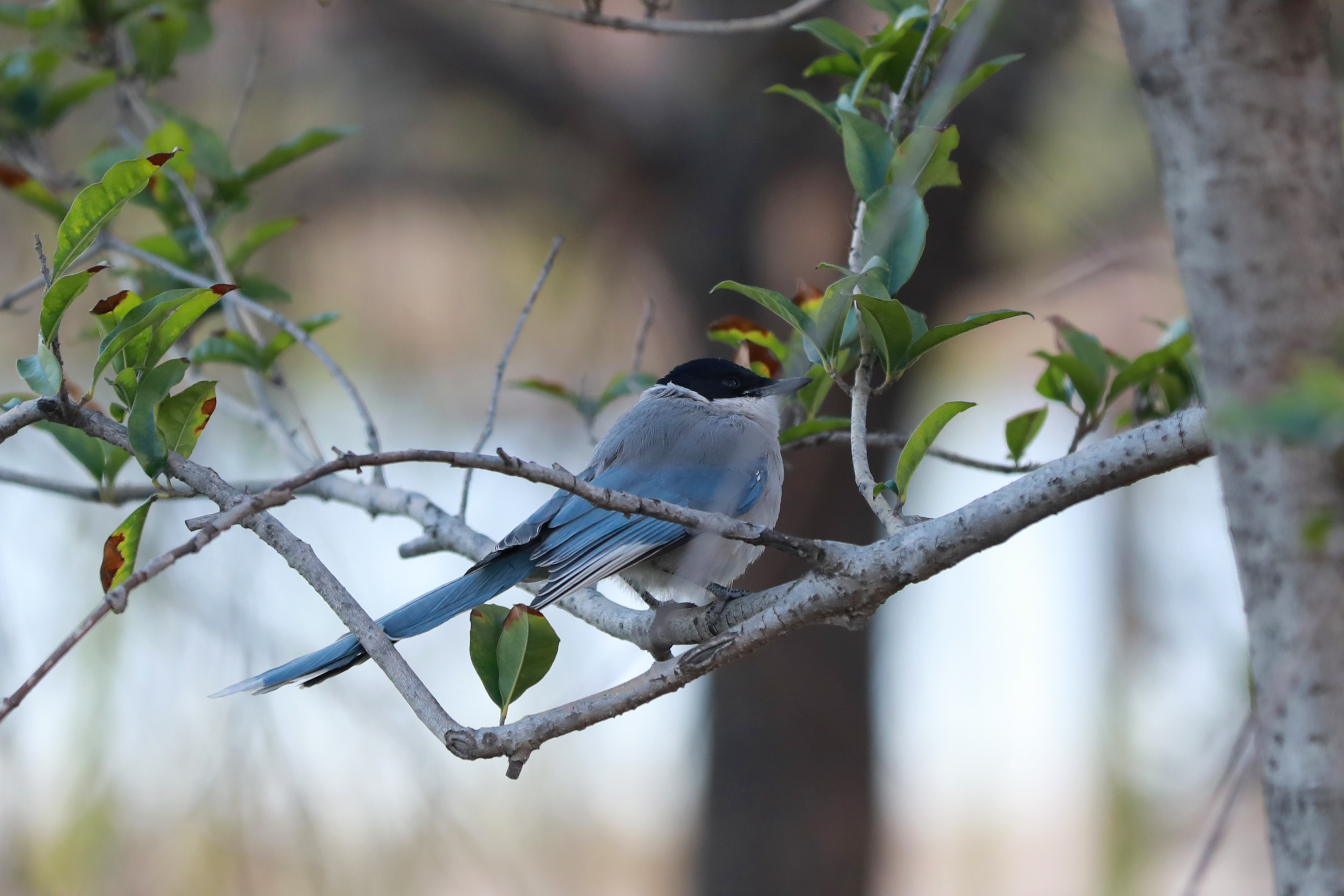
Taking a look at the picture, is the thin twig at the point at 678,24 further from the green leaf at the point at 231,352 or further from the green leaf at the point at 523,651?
the green leaf at the point at 523,651

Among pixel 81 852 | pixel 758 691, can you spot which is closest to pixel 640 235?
pixel 758 691

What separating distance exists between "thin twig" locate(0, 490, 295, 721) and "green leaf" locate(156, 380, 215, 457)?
1.91ft

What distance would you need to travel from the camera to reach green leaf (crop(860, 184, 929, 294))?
1775 millimetres

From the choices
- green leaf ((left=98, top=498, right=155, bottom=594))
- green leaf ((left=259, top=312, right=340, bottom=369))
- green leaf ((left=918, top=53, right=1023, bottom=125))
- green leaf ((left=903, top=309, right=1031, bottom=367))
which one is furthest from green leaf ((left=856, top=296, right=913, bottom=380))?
green leaf ((left=259, top=312, right=340, bottom=369))

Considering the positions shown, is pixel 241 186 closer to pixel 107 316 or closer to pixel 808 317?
pixel 107 316

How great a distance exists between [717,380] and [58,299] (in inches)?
74.3

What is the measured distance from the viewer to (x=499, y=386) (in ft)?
7.72

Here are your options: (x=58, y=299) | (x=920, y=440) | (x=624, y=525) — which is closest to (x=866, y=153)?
(x=920, y=440)

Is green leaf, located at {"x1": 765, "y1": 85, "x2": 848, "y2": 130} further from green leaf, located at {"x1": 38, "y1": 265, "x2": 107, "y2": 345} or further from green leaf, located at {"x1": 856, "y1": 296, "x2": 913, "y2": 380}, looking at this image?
green leaf, located at {"x1": 38, "y1": 265, "x2": 107, "y2": 345}

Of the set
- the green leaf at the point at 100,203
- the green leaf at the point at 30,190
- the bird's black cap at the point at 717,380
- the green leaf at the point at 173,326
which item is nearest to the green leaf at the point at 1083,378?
the bird's black cap at the point at 717,380

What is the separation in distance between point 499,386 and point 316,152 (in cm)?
335

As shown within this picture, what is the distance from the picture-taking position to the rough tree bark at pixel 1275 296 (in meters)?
0.79

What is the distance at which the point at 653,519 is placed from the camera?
85.3 inches

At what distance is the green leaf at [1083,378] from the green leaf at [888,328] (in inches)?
23.5
